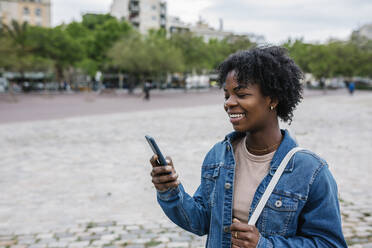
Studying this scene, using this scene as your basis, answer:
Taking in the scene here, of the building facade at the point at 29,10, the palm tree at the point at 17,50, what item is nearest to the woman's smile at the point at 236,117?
the palm tree at the point at 17,50

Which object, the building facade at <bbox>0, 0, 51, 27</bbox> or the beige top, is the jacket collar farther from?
the building facade at <bbox>0, 0, 51, 27</bbox>

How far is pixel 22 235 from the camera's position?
4648mm

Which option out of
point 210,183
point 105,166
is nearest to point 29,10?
point 105,166

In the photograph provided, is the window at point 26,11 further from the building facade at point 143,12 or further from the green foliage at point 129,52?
the green foliage at point 129,52

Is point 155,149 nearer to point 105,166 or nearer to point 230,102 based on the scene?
point 230,102

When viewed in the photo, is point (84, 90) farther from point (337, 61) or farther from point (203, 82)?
point (337, 61)

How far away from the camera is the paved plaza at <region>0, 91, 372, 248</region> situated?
461 cm

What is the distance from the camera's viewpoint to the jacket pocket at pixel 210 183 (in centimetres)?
184

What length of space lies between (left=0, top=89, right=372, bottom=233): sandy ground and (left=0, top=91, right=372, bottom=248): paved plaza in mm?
17

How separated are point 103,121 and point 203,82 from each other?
56.7 m

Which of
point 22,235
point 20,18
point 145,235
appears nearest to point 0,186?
point 22,235

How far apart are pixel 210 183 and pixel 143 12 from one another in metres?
82.9

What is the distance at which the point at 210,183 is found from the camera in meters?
1.88

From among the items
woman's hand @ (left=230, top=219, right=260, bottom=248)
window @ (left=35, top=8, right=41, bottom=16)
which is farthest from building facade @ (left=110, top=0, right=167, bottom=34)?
woman's hand @ (left=230, top=219, right=260, bottom=248)
